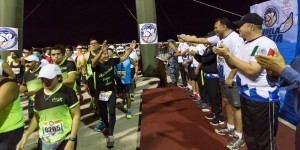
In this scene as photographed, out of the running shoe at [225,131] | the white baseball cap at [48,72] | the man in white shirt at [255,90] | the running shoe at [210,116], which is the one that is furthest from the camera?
the running shoe at [210,116]

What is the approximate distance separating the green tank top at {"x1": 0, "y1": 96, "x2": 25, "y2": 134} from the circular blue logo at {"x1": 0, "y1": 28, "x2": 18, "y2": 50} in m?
6.41

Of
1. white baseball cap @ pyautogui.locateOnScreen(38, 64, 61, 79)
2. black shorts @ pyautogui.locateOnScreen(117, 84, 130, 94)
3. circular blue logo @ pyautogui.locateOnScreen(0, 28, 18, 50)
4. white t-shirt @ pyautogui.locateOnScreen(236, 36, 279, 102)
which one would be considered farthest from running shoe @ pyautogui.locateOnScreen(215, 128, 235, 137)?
circular blue logo @ pyautogui.locateOnScreen(0, 28, 18, 50)

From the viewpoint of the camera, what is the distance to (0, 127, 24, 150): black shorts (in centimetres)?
334

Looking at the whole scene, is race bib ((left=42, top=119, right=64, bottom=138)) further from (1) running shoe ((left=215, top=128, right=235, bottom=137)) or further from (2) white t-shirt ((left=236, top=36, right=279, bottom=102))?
(1) running shoe ((left=215, top=128, right=235, bottom=137))

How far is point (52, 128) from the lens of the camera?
329 cm

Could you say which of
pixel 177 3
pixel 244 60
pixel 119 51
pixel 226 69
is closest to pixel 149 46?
pixel 119 51

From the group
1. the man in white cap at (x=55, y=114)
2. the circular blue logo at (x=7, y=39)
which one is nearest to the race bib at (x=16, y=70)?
the circular blue logo at (x=7, y=39)

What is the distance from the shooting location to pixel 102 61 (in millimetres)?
5598

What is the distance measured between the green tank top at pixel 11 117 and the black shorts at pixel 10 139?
0.05m

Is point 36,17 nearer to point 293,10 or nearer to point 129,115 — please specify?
point 129,115

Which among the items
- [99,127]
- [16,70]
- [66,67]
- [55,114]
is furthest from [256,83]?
[16,70]

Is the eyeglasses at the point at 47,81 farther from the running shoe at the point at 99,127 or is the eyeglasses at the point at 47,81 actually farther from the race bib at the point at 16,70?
the race bib at the point at 16,70

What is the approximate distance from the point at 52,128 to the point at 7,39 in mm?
7132

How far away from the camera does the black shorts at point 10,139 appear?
3.34 m
